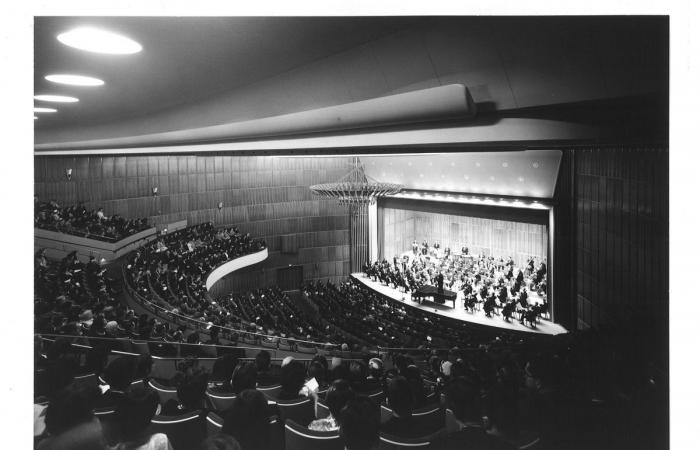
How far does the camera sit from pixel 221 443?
2.39 meters

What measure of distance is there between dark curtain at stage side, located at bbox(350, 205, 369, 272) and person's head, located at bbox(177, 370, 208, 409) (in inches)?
827

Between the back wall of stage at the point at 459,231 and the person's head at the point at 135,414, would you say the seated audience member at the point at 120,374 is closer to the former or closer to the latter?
the person's head at the point at 135,414

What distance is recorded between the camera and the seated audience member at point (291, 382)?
11.3 feet

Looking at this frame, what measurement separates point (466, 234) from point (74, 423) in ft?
67.2

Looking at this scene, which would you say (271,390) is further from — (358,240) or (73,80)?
(358,240)

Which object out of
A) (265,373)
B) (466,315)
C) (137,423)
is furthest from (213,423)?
(466,315)

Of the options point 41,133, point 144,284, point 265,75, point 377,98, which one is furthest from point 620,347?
point 41,133

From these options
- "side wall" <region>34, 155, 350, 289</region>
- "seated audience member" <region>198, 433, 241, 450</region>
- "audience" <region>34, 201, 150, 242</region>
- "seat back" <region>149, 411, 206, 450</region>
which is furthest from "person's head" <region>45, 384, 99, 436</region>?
"side wall" <region>34, 155, 350, 289</region>

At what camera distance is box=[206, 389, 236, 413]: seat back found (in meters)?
3.42

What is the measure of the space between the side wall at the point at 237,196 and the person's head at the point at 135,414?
55.0ft

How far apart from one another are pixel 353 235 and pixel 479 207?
8790 mm

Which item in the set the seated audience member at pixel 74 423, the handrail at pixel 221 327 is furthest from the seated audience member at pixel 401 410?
the handrail at pixel 221 327

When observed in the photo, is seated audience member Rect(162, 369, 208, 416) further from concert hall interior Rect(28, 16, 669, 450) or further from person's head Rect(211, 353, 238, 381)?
person's head Rect(211, 353, 238, 381)

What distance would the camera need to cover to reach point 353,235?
969 inches
